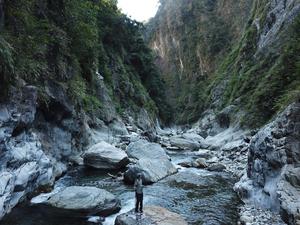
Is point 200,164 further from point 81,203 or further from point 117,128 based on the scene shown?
point 117,128

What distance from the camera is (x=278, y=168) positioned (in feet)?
41.4

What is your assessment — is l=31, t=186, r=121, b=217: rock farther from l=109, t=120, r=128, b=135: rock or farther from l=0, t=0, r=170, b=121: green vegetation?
l=109, t=120, r=128, b=135: rock

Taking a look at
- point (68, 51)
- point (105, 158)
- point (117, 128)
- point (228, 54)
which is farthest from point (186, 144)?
point (228, 54)

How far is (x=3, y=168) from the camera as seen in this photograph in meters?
11.7

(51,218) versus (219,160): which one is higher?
(219,160)

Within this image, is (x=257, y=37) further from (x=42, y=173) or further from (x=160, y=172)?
(x=42, y=173)

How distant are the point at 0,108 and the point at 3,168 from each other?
2.20m

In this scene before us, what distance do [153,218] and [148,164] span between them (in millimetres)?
7503

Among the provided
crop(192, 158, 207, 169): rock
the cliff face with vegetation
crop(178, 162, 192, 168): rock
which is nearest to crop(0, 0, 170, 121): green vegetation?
crop(178, 162, 192, 168): rock

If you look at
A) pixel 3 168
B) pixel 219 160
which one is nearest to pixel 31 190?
pixel 3 168

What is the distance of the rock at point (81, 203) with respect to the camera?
12133mm

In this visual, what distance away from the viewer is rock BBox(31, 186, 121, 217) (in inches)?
478

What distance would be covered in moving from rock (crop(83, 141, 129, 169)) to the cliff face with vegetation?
9.57 metres

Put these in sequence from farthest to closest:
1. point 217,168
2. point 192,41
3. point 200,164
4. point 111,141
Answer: point 192,41 → point 111,141 → point 200,164 → point 217,168
